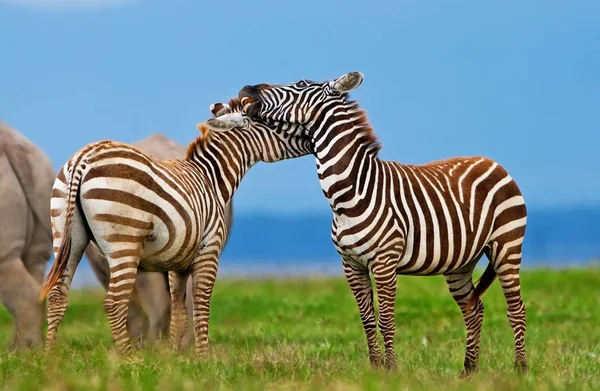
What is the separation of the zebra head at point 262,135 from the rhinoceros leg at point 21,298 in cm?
362

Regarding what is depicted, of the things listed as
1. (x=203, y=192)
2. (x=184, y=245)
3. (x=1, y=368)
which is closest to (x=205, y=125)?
(x=203, y=192)

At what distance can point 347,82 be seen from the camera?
27.3 feet

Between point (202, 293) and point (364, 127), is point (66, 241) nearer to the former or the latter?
point (202, 293)

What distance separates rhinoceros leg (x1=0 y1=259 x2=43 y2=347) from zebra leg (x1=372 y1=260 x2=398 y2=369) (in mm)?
4880

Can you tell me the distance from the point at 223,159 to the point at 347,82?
1.48 meters

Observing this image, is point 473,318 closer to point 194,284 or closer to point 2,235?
point 194,284

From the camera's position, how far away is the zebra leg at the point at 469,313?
29.9 feet

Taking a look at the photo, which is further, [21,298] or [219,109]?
[21,298]

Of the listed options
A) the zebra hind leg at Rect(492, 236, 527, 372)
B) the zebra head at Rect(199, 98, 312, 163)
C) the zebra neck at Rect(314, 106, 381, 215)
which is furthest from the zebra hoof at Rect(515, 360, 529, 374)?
the zebra head at Rect(199, 98, 312, 163)

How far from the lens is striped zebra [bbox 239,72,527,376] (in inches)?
319

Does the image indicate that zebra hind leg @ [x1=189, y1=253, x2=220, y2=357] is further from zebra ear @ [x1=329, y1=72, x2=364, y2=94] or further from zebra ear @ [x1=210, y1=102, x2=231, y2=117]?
zebra ear @ [x1=329, y1=72, x2=364, y2=94]

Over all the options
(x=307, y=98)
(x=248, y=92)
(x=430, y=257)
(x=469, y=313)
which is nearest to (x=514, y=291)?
(x=469, y=313)

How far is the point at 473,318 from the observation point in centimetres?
922

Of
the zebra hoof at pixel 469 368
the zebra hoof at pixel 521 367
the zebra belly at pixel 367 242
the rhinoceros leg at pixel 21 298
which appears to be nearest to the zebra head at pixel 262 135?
the zebra belly at pixel 367 242
